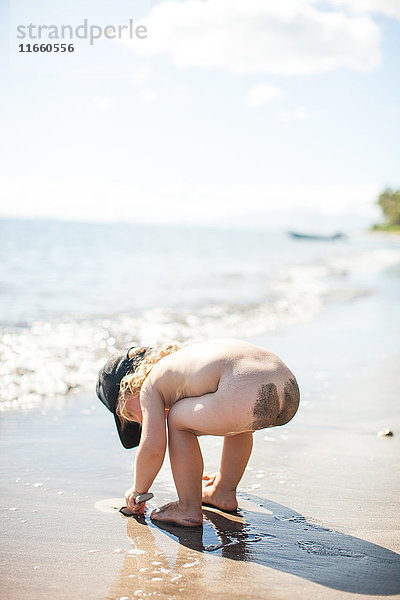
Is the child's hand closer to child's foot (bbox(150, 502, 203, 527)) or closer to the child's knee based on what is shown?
child's foot (bbox(150, 502, 203, 527))

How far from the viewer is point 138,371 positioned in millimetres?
3102

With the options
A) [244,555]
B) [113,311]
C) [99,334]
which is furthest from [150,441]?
[113,311]

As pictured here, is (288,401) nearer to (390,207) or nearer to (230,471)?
(230,471)

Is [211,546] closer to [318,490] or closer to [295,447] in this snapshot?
[318,490]

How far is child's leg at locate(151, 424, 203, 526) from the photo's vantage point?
289 cm

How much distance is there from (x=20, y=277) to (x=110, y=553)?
51.5 feet

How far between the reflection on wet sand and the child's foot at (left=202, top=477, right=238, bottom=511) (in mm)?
47

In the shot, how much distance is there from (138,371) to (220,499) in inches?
29.5

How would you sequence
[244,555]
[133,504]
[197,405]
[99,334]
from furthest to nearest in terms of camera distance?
[99,334] → [133,504] → [197,405] → [244,555]

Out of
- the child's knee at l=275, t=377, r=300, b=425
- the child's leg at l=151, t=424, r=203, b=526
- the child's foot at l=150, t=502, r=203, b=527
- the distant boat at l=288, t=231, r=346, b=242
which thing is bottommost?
the distant boat at l=288, t=231, r=346, b=242

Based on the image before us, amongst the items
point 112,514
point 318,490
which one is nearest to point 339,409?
point 318,490

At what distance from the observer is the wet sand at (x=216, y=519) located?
2.31 meters

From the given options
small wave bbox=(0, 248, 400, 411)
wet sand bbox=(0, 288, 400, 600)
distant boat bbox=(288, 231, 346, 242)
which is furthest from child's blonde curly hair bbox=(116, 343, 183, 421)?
distant boat bbox=(288, 231, 346, 242)

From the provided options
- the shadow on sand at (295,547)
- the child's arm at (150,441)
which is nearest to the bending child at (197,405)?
the child's arm at (150,441)
